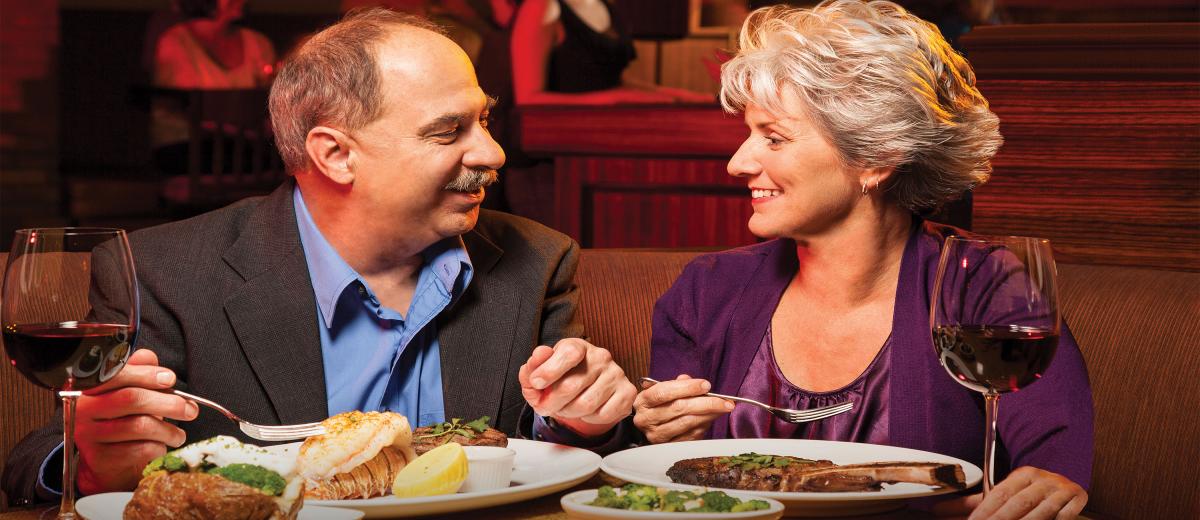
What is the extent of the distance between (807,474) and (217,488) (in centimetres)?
56

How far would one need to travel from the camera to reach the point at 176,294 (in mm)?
1781

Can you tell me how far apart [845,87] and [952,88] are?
8.0 inches

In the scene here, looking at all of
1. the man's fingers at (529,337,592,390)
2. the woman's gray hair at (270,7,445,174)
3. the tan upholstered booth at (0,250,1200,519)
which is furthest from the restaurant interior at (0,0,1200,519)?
the woman's gray hair at (270,7,445,174)

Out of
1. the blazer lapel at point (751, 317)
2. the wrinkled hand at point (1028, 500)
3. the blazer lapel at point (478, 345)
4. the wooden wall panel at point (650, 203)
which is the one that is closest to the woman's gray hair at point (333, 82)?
the blazer lapel at point (478, 345)

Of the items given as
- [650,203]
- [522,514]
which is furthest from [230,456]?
[650,203]

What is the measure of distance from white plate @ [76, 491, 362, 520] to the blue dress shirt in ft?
2.38

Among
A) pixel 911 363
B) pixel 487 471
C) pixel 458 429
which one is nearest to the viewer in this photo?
pixel 487 471

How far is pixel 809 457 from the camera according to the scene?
139cm

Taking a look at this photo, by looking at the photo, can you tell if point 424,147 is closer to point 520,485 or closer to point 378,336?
point 378,336

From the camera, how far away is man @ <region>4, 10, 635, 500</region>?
1786 millimetres

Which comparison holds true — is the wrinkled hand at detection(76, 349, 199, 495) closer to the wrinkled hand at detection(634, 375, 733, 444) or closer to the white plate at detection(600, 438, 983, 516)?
the white plate at detection(600, 438, 983, 516)

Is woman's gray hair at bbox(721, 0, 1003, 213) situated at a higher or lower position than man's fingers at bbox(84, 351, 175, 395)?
higher

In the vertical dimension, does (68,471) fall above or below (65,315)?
below

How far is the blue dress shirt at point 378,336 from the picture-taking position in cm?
189
